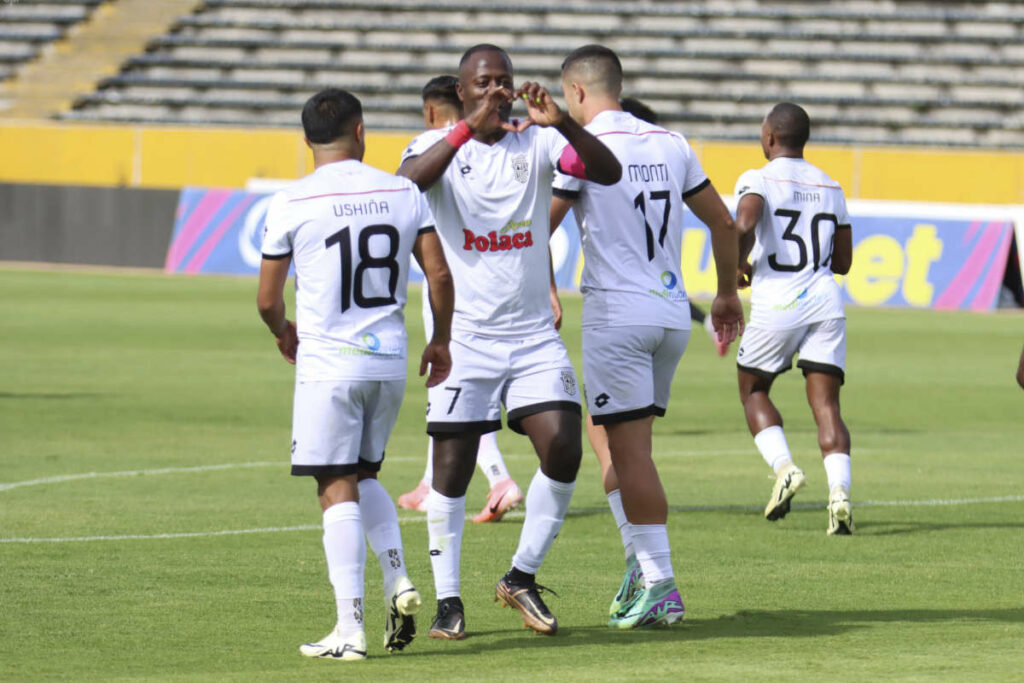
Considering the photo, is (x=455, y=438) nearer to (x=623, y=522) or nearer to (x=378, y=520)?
(x=378, y=520)

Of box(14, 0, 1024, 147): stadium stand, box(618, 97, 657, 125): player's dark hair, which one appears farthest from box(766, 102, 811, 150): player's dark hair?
box(14, 0, 1024, 147): stadium stand

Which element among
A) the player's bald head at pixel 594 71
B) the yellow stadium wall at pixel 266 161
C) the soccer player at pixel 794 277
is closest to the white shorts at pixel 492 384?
the player's bald head at pixel 594 71

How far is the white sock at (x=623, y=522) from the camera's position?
6.82 meters

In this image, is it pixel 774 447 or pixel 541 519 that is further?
pixel 774 447

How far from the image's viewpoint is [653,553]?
6.60 meters

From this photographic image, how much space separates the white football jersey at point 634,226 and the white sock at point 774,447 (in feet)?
9.07

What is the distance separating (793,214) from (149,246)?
74.5 ft

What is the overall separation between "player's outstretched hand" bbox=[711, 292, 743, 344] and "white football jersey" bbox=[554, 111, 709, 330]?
5.1 inches

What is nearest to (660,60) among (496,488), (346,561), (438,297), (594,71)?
(496,488)

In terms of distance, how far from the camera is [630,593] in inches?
264

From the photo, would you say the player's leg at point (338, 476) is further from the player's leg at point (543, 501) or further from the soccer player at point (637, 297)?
the soccer player at point (637, 297)

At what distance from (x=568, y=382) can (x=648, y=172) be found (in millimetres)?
927

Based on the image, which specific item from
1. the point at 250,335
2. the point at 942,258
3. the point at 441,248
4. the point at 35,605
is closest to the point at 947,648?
the point at 441,248

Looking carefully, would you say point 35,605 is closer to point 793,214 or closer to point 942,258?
point 793,214
